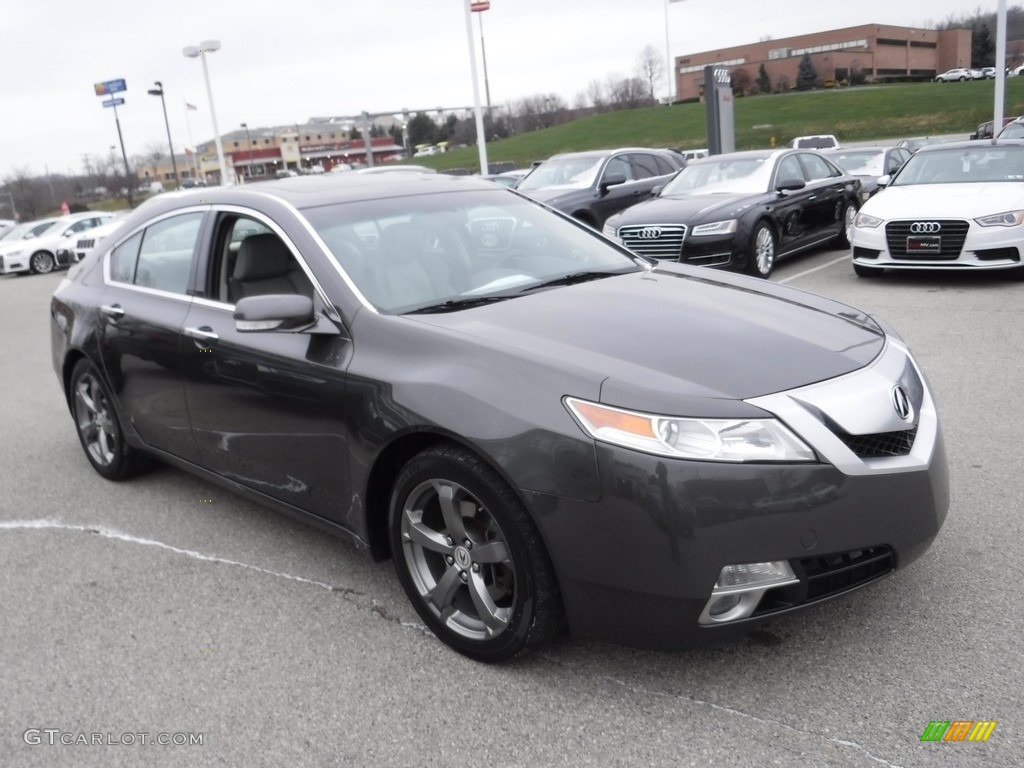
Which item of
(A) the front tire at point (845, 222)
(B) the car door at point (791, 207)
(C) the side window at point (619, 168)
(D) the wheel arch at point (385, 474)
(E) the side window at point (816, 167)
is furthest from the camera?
(C) the side window at point (619, 168)

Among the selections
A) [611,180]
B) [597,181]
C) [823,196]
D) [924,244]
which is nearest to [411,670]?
[924,244]

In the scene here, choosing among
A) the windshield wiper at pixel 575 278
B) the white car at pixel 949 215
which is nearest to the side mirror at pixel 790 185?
the white car at pixel 949 215

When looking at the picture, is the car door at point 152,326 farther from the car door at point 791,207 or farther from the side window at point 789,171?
the side window at point 789,171

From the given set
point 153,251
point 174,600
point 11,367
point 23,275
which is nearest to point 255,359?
point 174,600

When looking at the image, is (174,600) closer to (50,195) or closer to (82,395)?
(82,395)

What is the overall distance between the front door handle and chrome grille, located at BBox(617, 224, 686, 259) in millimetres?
7060

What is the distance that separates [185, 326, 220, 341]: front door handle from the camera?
12.7ft

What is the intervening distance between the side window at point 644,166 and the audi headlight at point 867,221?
5503 millimetres

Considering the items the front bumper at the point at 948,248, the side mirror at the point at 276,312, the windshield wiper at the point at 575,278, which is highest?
the side mirror at the point at 276,312

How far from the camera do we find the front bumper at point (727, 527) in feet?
8.12

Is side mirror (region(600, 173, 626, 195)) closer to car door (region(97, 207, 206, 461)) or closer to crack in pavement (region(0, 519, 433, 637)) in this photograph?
car door (region(97, 207, 206, 461))

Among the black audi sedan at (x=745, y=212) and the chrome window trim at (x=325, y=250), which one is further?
the black audi sedan at (x=745, y=212)

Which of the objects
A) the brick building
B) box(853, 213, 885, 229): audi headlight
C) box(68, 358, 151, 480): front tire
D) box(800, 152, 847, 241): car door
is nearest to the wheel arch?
box(68, 358, 151, 480): front tire

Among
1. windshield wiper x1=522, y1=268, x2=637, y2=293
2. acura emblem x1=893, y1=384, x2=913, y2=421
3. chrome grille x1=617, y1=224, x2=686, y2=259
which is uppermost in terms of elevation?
windshield wiper x1=522, y1=268, x2=637, y2=293
